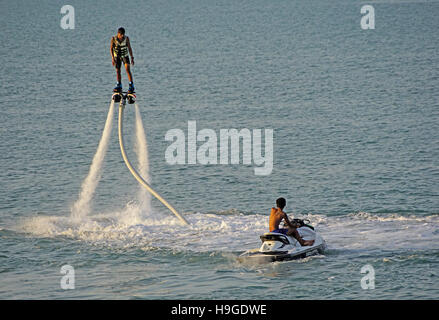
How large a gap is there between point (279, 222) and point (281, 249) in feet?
3.34

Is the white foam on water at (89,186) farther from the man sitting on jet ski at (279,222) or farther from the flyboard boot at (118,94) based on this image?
the man sitting on jet ski at (279,222)

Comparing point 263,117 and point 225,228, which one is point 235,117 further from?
point 225,228

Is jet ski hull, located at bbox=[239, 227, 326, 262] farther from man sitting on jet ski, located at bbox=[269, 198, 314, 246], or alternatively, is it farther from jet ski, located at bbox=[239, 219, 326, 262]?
man sitting on jet ski, located at bbox=[269, 198, 314, 246]

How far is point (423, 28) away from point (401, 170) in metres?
81.4

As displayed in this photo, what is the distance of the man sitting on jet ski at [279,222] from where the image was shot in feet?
103

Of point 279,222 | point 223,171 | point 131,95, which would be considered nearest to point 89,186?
point 223,171

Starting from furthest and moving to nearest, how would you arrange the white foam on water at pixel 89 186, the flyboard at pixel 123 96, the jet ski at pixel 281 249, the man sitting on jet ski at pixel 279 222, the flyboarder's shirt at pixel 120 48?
the white foam on water at pixel 89 186 < the flyboard at pixel 123 96 < the man sitting on jet ski at pixel 279 222 < the jet ski at pixel 281 249 < the flyboarder's shirt at pixel 120 48

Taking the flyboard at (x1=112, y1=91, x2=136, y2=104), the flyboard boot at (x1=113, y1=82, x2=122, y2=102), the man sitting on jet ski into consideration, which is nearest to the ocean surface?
the man sitting on jet ski

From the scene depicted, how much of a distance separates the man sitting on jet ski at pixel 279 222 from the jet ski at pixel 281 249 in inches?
7.1

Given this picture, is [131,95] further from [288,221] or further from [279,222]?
[288,221]

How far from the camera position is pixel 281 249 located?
31.0 meters

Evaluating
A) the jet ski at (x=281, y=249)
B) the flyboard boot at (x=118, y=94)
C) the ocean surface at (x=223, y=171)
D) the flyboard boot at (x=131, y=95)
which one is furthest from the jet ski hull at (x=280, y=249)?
the flyboard boot at (x=118, y=94)

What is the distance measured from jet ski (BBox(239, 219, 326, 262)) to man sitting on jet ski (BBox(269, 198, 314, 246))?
0.60 feet

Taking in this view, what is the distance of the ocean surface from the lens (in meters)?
31.1
